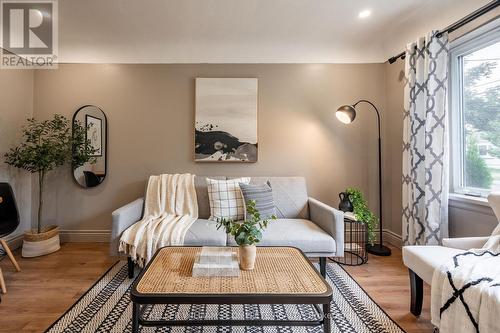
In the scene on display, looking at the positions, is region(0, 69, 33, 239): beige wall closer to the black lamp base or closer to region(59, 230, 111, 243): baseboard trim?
region(59, 230, 111, 243): baseboard trim

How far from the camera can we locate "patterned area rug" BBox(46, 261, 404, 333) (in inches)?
59.2

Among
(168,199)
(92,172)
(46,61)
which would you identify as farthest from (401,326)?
(46,61)

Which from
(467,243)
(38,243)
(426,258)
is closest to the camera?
(426,258)

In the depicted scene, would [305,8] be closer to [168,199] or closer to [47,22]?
[168,199]

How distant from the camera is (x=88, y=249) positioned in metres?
2.76

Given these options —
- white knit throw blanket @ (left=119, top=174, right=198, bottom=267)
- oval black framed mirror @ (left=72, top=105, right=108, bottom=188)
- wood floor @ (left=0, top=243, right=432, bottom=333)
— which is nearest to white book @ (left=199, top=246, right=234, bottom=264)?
white knit throw blanket @ (left=119, top=174, right=198, bottom=267)

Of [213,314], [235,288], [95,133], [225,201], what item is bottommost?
[213,314]

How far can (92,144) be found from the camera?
2932mm

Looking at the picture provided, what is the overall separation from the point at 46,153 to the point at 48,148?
56 millimetres

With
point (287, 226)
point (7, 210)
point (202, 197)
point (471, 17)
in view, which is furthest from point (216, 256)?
point (471, 17)

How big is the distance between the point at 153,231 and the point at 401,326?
1919mm

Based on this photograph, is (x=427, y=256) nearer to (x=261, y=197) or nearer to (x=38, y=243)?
(x=261, y=197)

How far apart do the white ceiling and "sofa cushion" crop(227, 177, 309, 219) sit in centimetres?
147

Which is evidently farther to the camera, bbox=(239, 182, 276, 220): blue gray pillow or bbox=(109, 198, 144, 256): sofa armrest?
bbox=(239, 182, 276, 220): blue gray pillow
